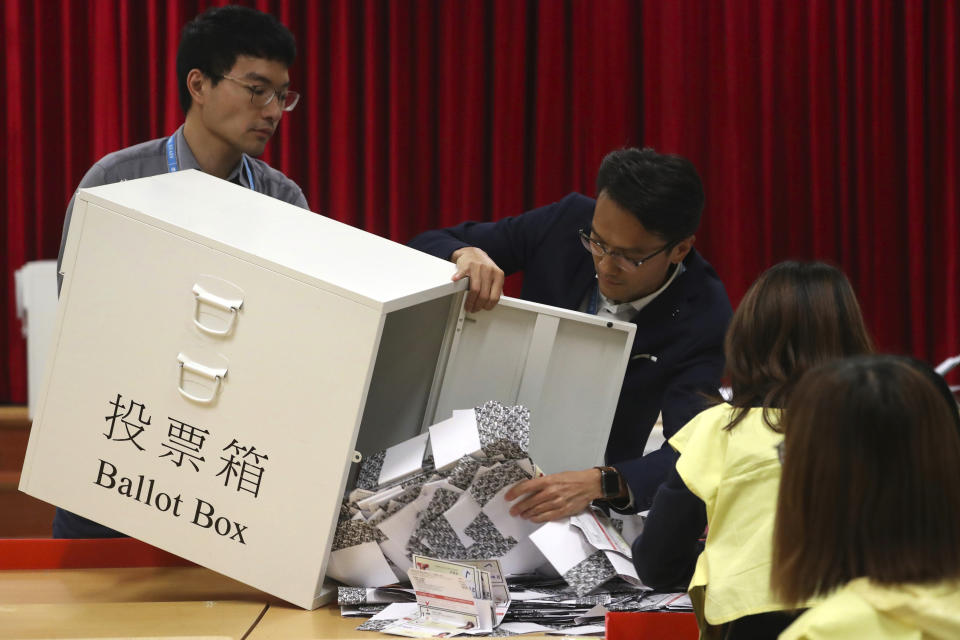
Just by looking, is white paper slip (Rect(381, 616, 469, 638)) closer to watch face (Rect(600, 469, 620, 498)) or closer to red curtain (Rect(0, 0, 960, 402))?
watch face (Rect(600, 469, 620, 498))

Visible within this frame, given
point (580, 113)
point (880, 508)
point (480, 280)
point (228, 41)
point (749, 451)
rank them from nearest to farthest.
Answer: point (880, 508) → point (749, 451) → point (480, 280) → point (228, 41) → point (580, 113)

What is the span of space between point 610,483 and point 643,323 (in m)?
0.30

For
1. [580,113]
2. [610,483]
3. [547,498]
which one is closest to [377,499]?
[547,498]

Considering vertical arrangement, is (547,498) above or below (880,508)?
below

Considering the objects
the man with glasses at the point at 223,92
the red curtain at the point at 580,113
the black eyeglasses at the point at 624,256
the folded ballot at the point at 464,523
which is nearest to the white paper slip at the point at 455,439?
the folded ballot at the point at 464,523

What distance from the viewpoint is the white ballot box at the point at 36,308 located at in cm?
310

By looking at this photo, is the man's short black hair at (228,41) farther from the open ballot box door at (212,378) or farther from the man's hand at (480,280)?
the man's hand at (480,280)

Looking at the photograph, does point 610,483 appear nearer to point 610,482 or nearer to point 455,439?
point 610,482

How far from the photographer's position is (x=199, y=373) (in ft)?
4.17

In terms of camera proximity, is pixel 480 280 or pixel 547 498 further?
pixel 480 280

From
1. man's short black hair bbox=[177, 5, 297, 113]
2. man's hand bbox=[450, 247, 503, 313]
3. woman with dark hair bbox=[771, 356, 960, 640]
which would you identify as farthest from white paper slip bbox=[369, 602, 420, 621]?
man's short black hair bbox=[177, 5, 297, 113]

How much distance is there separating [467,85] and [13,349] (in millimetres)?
1694

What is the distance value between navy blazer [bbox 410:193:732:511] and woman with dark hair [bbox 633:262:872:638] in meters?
0.32

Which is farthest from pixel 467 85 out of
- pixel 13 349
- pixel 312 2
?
pixel 13 349
